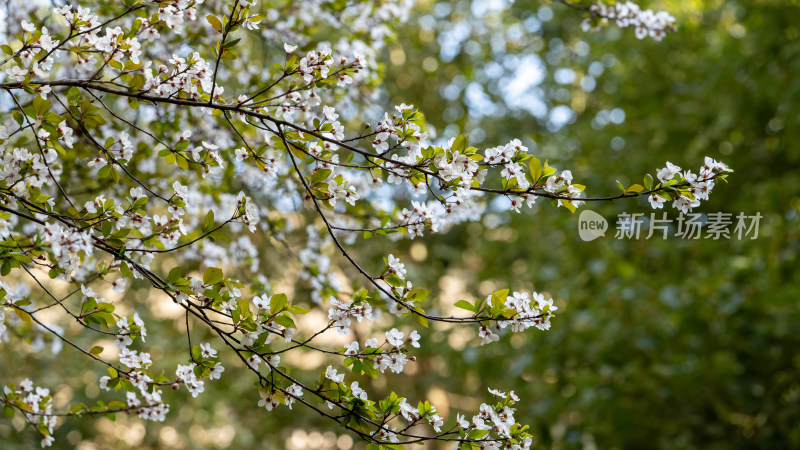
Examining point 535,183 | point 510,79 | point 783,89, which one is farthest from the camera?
point 510,79

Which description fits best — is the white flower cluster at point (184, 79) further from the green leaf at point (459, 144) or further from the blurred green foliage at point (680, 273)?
the blurred green foliage at point (680, 273)

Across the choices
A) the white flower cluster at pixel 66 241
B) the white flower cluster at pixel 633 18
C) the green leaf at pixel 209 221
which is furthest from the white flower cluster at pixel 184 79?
the white flower cluster at pixel 633 18

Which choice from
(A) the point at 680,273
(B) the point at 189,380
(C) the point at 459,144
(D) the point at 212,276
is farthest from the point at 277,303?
(A) the point at 680,273

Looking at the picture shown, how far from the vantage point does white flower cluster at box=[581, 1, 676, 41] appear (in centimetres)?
241

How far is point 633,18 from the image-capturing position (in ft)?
8.05

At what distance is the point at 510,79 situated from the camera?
268 inches

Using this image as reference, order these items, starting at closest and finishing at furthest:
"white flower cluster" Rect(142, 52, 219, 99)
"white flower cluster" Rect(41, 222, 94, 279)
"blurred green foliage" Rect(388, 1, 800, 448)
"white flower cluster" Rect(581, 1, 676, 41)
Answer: "white flower cluster" Rect(41, 222, 94, 279)
"white flower cluster" Rect(142, 52, 219, 99)
"white flower cluster" Rect(581, 1, 676, 41)
"blurred green foliage" Rect(388, 1, 800, 448)

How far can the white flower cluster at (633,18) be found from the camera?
7.89 ft

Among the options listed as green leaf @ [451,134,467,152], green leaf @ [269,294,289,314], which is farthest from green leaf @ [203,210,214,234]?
green leaf @ [451,134,467,152]

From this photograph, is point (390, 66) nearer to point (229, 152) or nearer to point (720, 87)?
point (720, 87)

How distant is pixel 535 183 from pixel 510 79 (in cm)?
554

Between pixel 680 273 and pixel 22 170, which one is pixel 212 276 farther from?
pixel 680 273

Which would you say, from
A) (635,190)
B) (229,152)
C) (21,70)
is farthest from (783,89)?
(21,70)

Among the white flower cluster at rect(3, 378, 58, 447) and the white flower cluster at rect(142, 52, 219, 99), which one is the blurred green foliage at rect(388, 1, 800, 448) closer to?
the white flower cluster at rect(142, 52, 219, 99)
